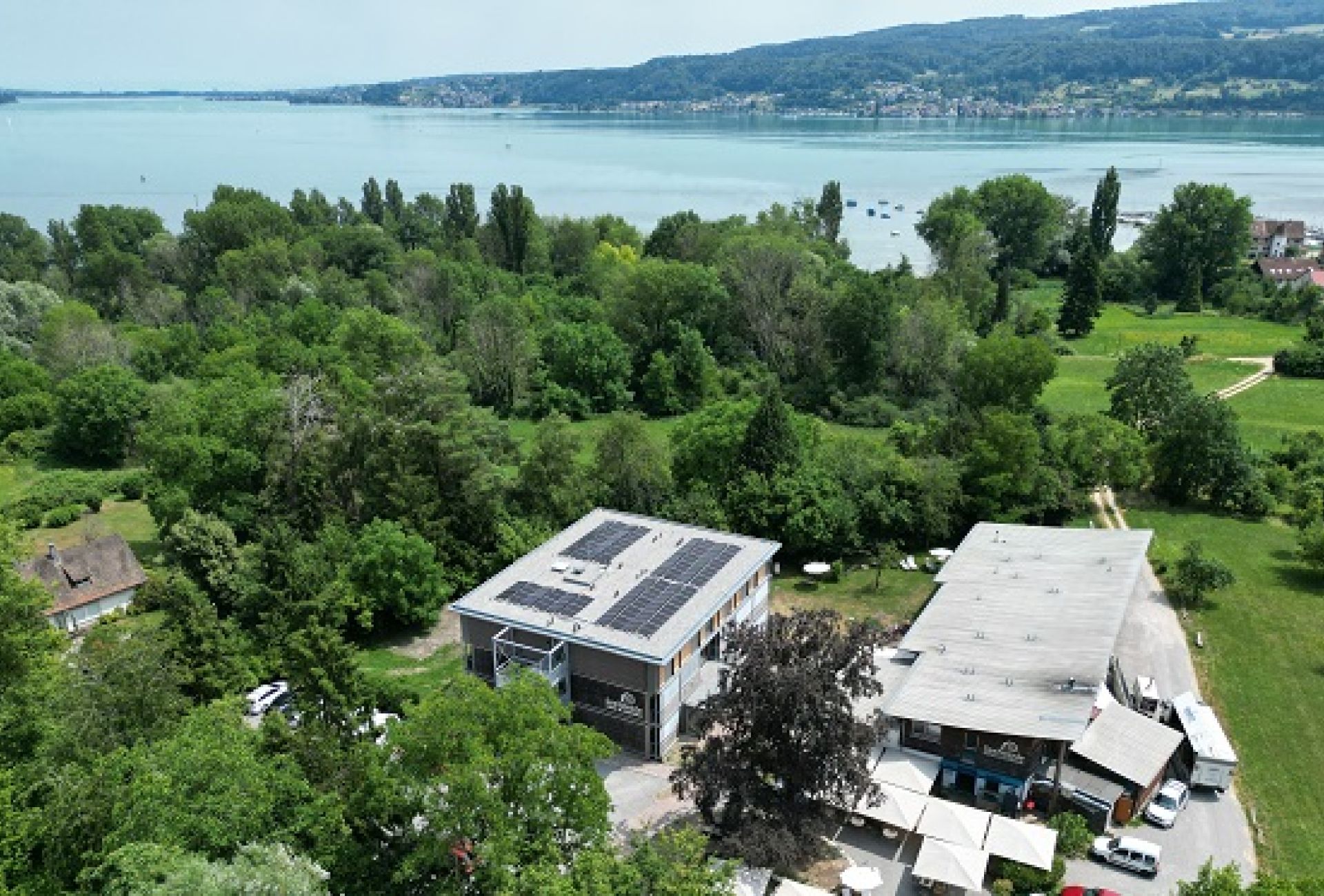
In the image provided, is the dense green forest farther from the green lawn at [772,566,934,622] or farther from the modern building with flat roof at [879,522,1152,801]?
the modern building with flat roof at [879,522,1152,801]

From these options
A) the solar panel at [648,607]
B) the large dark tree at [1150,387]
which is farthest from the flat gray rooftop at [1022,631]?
the large dark tree at [1150,387]

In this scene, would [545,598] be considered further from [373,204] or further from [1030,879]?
[373,204]

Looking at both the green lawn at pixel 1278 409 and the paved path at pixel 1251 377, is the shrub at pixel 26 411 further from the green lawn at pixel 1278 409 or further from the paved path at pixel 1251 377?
the paved path at pixel 1251 377

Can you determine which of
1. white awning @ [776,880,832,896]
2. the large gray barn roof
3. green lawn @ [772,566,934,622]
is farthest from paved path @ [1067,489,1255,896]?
green lawn @ [772,566,934,622]

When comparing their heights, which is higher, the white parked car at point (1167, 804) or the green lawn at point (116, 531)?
the white parked car at point (1167, 804)

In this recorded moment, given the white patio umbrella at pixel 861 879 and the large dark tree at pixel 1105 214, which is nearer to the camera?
the white patio umbrella at pixel 861 879

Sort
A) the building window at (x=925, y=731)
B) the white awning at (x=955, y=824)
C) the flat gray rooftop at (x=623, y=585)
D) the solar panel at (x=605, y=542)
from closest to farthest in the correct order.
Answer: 1. the white awning at (x=955, y=824)
2. the building window at (x=925, y=731)
3. the flat gray rooftop at (x=623, y=585)
4. the solar panel at (x=605, y=542)

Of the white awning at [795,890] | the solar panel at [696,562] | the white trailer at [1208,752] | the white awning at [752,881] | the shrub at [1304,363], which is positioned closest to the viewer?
the white awning at [752,881]
